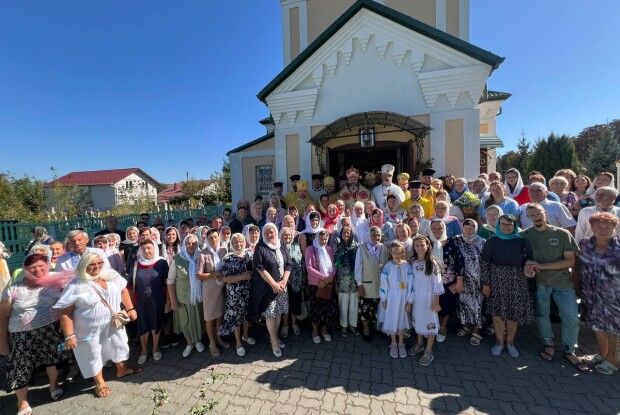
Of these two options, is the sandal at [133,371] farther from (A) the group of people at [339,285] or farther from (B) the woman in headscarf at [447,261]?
(B) the woman in headscarf at [447,261]

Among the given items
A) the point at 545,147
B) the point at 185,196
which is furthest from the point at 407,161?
the point at 185,196

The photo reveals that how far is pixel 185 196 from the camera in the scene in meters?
37.2

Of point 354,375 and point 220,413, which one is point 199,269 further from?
point 354,375

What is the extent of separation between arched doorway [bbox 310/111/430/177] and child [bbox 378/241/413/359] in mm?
3862

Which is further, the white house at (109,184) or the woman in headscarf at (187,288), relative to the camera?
the white house at (109,184)

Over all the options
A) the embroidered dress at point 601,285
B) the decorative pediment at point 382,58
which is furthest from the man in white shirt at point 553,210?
the decorative pediment at point 382,58

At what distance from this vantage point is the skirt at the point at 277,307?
12.4ft

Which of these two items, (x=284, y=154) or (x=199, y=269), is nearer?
(x=199, y=269)

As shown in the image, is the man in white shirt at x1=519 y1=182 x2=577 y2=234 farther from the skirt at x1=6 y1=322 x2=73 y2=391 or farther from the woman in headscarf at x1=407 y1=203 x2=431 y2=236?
the skirt at x1=6 y1=322 x2=73 y2=391

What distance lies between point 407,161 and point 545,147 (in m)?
22.5

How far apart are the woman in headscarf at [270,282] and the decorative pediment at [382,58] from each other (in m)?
4.80

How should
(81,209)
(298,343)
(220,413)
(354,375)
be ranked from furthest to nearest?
1. (81,209)
2. (298,343)
3. (354,375)
4. (220,413)

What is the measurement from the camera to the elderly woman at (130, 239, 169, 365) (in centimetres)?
375

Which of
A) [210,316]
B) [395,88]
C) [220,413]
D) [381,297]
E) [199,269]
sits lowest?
[220,413]
